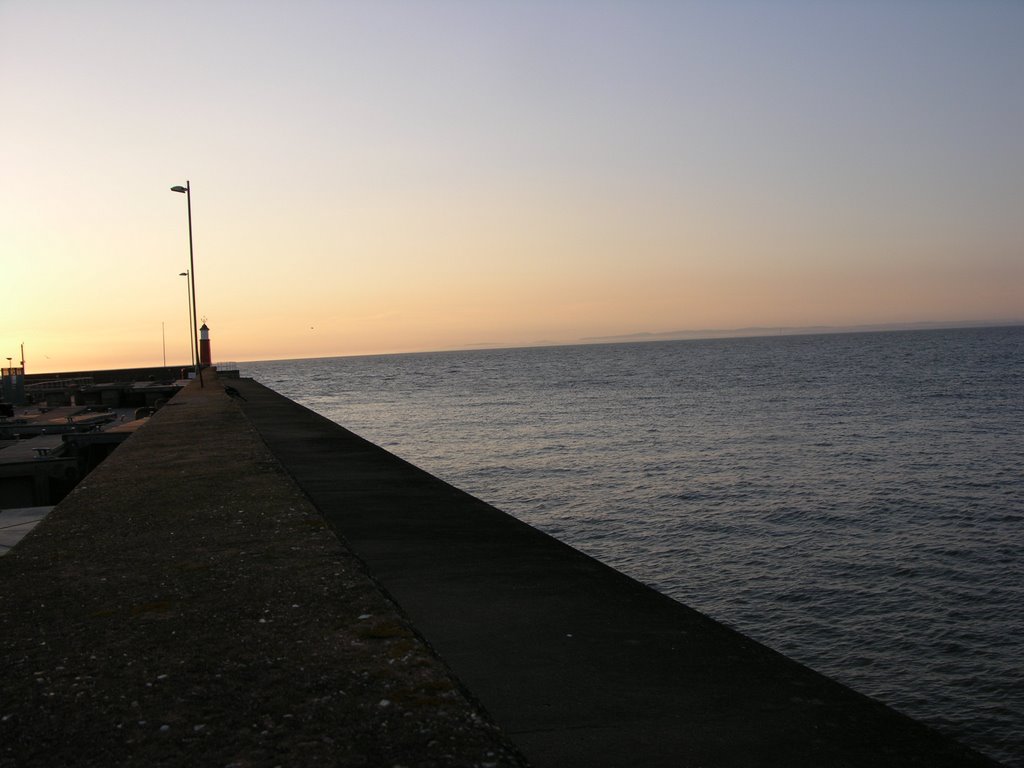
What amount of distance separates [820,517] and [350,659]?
51.0 feet

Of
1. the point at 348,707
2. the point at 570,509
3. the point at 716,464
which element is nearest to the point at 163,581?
the point at 348,707

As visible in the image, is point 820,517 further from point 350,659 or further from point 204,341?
point 204,341

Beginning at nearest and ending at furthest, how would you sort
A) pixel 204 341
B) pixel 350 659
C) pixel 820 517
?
pixel 350 659 → pixel 820 517 → pixel 204 341

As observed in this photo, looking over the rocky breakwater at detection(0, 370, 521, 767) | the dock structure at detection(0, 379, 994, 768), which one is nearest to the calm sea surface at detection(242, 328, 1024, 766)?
the dock structure at detection(0, 379, 994, 768)

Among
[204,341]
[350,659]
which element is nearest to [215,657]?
[350,659]

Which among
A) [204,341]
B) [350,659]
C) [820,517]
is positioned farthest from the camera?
[204,341]

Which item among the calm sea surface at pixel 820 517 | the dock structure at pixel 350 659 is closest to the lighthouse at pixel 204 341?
the calm sea surface at pixel 820 517

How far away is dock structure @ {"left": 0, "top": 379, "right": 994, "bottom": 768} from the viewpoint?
261 centimetres

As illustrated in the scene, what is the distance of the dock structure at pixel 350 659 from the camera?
103 inches

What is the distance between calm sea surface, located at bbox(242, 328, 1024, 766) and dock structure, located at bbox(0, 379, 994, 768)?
475cm

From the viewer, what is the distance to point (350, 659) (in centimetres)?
312

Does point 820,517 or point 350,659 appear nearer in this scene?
point 350,659

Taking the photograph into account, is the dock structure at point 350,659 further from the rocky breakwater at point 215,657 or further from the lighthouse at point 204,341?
the lighthouse at point 204,341

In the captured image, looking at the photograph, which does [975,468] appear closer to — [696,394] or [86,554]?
[86,554]
